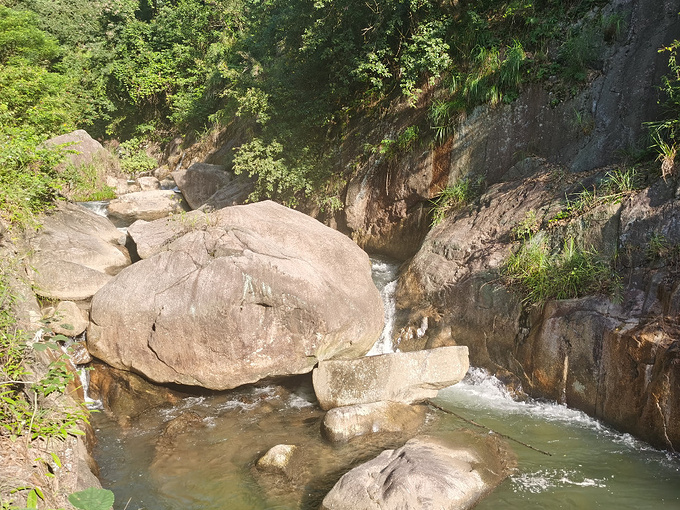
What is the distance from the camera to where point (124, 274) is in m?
7.51

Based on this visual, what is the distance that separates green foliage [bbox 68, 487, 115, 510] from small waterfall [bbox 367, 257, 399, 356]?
6271 millimetres

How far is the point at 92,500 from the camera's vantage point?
7.30 feet

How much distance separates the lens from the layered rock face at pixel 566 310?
19.1ft

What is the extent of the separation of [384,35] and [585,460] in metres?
9.06

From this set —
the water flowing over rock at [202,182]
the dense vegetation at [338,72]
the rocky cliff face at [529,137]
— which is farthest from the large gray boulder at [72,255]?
the rocky cliff face at [529,137]

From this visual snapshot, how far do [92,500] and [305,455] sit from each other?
3.85 metres

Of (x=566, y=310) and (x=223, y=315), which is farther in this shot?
(x=223, y=315)

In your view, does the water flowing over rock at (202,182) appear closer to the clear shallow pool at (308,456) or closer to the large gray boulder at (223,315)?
the large gray boulder at (223,315)

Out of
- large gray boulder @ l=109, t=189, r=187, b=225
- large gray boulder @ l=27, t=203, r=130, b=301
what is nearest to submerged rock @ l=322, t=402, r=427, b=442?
large gray boulder @ l=27, t=203, r=130, b=301

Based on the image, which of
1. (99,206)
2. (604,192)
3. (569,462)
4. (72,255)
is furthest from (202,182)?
(569,462)

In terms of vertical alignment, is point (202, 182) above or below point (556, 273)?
above

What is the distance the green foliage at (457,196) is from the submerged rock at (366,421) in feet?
14.4

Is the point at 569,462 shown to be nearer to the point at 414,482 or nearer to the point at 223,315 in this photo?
the point at 414,482

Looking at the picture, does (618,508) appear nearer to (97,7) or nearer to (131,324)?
(131,324)
